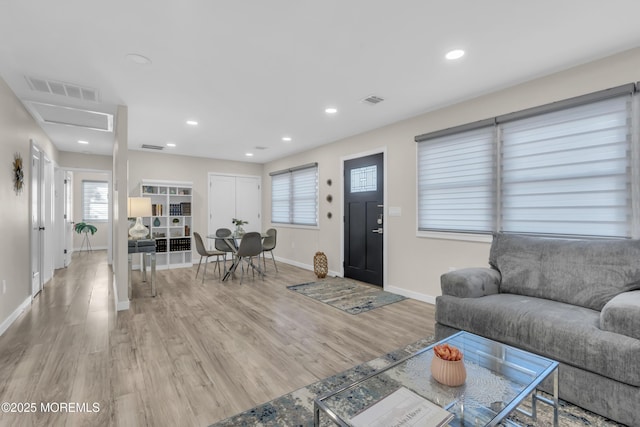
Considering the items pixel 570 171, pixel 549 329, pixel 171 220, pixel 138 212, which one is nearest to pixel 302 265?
pixel 171 220

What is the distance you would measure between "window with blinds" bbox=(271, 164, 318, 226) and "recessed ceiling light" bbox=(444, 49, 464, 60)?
144 inches

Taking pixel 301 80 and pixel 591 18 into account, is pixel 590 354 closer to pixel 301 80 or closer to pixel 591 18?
pixel 591 18

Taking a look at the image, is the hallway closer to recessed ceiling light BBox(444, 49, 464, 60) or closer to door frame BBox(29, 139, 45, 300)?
door frame BBox(29, 139, 45, 300)

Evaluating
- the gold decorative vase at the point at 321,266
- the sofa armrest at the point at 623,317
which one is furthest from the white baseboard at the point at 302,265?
the sofa armrest at the point at 623,317

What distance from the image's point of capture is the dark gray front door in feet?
15.4

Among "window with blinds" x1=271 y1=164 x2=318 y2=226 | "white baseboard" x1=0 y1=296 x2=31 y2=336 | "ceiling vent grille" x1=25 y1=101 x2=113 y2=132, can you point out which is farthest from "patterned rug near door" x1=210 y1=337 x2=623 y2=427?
"window with blinds" x1=271 y1=164 x2=318 y2=226

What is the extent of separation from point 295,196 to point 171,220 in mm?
2745

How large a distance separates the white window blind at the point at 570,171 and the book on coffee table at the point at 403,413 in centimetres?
245

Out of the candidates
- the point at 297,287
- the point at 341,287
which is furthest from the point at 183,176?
the point at 341,287

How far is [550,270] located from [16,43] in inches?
180

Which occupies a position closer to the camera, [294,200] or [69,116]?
[69,116]

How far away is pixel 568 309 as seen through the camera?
210 centimetres

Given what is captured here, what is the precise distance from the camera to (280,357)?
2.47m

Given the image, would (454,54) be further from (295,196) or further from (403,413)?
(295,196)
